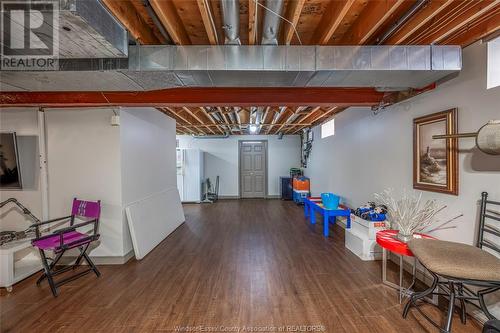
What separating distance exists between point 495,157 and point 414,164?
85 centimetres

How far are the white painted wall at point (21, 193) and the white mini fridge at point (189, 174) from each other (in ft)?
13.9

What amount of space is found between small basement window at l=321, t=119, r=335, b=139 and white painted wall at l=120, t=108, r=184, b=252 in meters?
3.79

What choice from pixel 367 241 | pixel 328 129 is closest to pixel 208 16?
pixel 367 241

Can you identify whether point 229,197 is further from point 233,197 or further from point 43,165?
point 43,165

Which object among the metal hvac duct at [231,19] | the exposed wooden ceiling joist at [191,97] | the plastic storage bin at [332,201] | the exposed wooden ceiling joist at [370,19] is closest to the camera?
the metal hvac duct at [231,19]

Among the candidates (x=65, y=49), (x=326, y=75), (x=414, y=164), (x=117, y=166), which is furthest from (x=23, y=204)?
(x=414, y=164)

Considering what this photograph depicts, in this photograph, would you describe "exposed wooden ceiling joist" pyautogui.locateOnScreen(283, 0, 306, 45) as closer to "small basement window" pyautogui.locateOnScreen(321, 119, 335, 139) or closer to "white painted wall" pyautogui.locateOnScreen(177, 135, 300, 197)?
"small basement window" pyautogui.locateOnScreen(321, 119, 335, 139)

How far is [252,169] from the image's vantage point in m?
Answer: 8.46

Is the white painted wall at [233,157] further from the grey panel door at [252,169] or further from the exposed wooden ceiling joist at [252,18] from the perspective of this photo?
the exposed wooden ceiling joist at [252,18]

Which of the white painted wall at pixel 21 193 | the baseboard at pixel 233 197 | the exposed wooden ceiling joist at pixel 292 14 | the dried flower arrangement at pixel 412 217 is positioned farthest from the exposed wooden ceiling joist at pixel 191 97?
the baseboard at pixel 233 197

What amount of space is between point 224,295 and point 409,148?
9.38ft

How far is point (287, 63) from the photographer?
1.97 m

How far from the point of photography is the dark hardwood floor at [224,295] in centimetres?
195

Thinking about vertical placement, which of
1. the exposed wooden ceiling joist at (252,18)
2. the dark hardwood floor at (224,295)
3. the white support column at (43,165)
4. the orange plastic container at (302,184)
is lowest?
the dark hardwood floor at (224,295)
